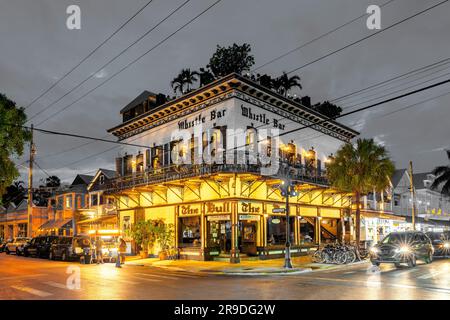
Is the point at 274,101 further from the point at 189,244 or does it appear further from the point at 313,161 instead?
the point at 189,244

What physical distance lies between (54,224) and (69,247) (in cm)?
2110

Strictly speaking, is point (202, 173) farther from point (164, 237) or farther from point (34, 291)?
point (34, 291)

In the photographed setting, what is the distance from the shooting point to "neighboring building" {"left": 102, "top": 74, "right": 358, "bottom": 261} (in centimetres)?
2709

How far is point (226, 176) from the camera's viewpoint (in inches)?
1036

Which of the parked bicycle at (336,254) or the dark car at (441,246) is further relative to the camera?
the dark car at (441,246)

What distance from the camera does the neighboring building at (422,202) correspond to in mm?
52088

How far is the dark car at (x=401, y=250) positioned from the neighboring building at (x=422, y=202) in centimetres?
2540

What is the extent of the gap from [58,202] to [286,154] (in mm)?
31832

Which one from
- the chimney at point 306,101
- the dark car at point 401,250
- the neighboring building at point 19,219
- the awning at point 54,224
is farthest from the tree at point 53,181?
the dark car at point 401,250

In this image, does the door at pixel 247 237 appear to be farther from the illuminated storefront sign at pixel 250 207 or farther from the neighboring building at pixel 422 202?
the neighboring building at pixel 422 202

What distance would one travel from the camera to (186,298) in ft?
38.1

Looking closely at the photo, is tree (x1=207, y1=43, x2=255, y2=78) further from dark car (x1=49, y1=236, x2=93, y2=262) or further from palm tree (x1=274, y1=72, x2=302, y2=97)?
dark car (x1=49, y1=236, x2=93, y2=262)

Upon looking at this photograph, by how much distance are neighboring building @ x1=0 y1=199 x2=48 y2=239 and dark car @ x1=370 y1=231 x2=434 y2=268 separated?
151 ft

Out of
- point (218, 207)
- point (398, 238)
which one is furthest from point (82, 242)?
point (398, 238)
